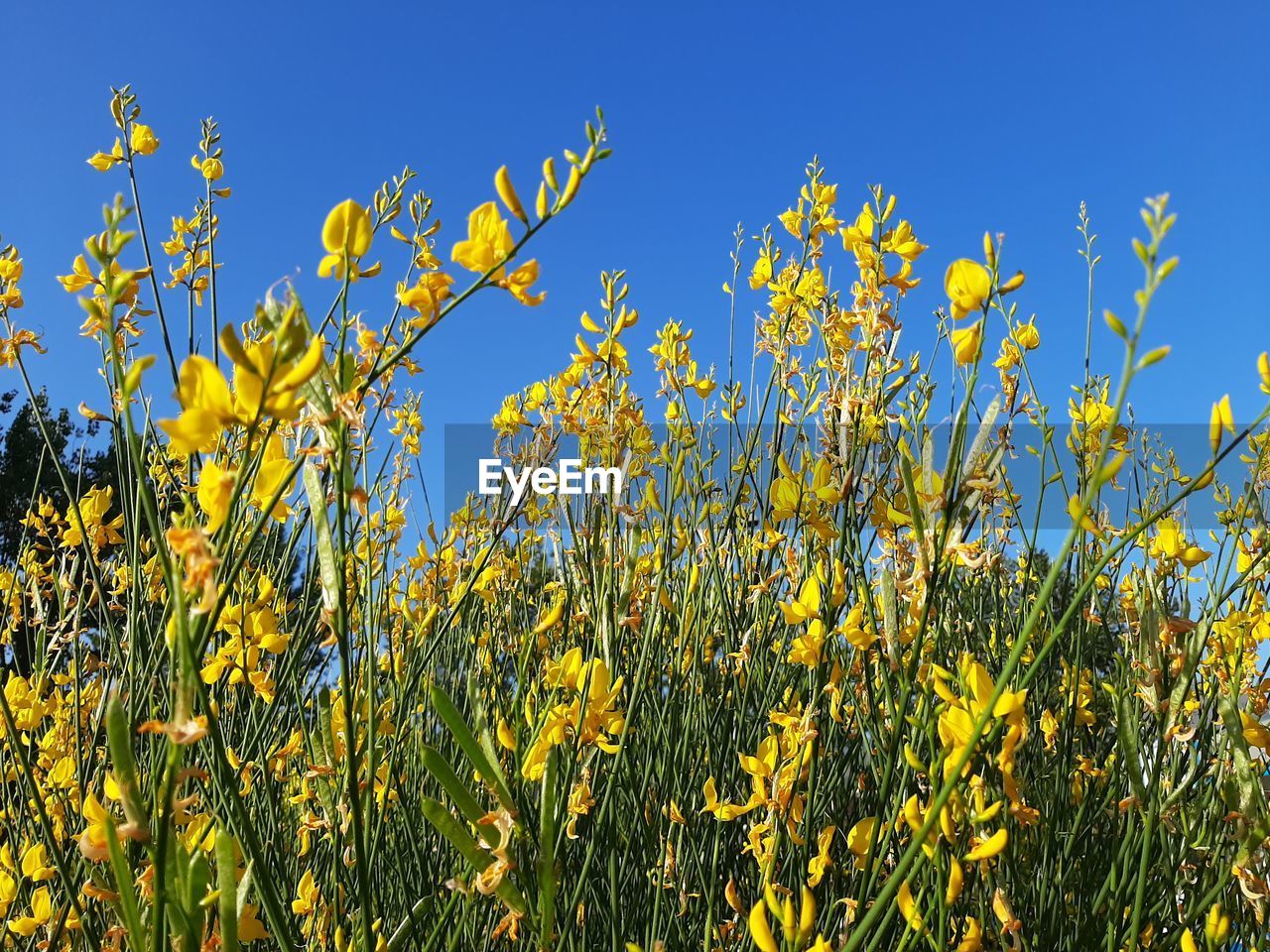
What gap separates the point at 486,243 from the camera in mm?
748

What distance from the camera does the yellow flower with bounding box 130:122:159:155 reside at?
1.92m

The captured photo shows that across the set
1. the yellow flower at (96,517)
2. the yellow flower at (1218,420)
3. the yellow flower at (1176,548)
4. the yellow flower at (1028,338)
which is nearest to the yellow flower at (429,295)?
the yellow flower at (1218,420)

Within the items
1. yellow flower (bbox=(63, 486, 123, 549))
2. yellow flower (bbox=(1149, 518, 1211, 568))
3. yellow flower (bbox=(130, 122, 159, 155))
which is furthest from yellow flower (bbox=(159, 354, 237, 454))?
yellow flower (bbox=(130, 122, 159, 155))

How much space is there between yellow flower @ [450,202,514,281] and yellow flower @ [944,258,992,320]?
1.20 ft

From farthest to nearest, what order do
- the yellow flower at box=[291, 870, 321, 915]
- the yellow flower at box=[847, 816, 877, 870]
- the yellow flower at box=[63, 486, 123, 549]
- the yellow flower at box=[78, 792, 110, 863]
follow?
the yellow flower at box=[63, 486, 123, 549] < the yellow flower at box=[291, 870, 321, 915] < the yellow flower at box=[847, 816, 877, 870] < the yellow flower at box=[78, 792, 110, 863]

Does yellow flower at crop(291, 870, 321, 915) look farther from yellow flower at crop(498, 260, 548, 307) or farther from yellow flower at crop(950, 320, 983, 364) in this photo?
yellow flower at crop(950, 320, 983, 364)

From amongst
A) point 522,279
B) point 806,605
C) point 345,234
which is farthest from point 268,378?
point 806,605

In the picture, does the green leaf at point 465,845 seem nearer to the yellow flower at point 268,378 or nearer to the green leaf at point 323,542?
the green leaf at point 323,542

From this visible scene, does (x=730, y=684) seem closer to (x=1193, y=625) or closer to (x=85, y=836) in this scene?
(x=1193, y=625)

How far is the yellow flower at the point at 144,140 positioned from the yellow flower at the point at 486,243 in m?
1.53

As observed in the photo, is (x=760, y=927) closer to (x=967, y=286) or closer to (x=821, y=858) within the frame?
(x=821, y=858)

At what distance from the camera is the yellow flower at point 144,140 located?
1923 mm

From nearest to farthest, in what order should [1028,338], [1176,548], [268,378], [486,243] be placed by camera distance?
1. [268,378]
2. [486,243]
3. [1176,548]
4. [1028,338]

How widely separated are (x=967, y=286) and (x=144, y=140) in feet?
5.90
